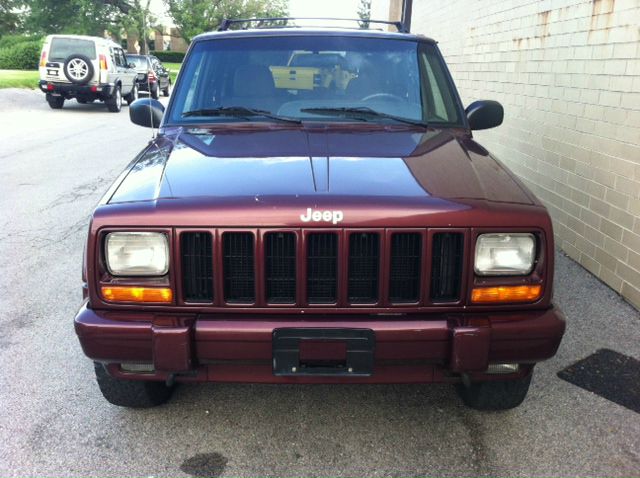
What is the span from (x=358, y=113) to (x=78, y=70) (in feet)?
50.8

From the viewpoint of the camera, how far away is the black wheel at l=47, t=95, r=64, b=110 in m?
17.8

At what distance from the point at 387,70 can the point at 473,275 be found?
5.78ft

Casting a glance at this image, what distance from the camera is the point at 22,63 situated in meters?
32.7

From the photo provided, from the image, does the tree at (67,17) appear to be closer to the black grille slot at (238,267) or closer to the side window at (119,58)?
the side window at (119,58)

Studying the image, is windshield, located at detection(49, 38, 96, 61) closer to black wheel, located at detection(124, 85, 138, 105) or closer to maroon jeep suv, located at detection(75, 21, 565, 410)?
black wheel, located at detection(124, 85, 138, 105)

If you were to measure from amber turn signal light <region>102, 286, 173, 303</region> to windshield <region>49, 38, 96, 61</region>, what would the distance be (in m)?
16.7

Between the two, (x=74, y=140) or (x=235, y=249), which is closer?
(x=235, y=249)

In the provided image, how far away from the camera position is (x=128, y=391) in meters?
2.80

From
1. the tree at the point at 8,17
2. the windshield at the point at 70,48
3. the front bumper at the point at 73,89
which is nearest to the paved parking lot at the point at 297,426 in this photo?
the front bumper at the point at 73,89

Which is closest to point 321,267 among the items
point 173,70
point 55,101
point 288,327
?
point 288,327

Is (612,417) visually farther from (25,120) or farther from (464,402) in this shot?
(25,120)

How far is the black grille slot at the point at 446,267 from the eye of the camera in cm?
236

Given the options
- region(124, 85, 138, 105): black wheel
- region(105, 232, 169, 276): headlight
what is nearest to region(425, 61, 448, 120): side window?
region(105, 232, 169, 276): headlight

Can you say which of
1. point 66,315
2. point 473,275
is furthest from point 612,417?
point 66,315
